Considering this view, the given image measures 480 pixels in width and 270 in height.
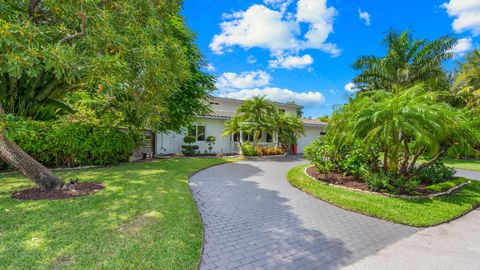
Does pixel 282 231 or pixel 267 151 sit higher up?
pixel 267 151

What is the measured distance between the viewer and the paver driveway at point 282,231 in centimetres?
377

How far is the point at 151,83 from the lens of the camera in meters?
6.69

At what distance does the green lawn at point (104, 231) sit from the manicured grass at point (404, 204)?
165 inches

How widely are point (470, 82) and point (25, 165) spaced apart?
30.3m

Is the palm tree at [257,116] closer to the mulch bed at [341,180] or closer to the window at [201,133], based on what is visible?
the window at [201,133]

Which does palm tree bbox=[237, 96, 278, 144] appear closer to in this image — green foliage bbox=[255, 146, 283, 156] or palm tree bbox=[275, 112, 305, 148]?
green foliage bbox=[255, 146, 283, 156]

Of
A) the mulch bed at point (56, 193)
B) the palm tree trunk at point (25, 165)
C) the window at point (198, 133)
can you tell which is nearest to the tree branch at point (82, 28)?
the palm tree trunk at point (25, 165)

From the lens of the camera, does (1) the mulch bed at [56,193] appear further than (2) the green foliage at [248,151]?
No

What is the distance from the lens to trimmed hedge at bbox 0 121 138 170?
9.52 meters

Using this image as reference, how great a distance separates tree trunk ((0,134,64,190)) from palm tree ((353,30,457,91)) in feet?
67.0

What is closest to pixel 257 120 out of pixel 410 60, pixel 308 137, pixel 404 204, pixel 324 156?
pixel 324 156

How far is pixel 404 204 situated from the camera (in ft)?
22.0

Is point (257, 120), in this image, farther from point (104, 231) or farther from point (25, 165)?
point (104, 231)

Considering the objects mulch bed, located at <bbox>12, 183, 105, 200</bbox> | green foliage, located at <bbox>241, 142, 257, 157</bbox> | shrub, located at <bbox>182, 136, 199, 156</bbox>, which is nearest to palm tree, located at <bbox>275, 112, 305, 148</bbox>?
green foliage, located at <bbox>241, 142, 257, 157</bbox>
